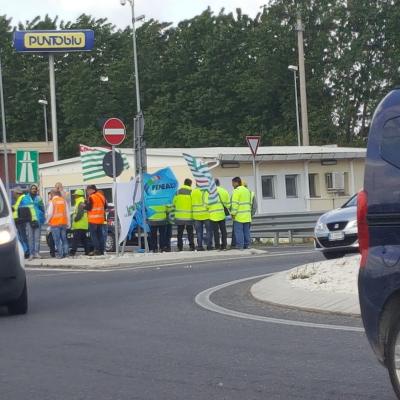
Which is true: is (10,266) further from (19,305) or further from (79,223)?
(79,223)

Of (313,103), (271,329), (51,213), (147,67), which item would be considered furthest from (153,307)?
(147,67)

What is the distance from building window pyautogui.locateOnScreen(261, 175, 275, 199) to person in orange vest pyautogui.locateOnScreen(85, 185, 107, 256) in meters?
16.9

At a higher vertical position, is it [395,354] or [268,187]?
[268,187]

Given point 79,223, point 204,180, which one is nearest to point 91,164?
point 79,223

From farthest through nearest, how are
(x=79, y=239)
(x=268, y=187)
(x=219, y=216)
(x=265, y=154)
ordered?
(x=268, y=187)
(x=265, y=154)
(x=79, y=239)
(x=219, y=216)

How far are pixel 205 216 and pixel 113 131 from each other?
3.37m

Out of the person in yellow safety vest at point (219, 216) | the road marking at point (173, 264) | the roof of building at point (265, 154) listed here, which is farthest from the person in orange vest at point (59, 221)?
the roof of building at point (265, 154)

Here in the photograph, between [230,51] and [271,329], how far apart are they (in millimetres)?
69589

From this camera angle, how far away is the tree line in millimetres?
73750

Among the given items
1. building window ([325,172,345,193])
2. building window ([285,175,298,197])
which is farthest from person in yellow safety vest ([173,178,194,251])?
building window ([325,172,345,193])

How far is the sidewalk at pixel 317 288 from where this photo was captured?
493 inches

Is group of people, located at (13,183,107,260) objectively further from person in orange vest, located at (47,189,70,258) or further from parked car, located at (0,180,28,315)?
parked car, located at (0,180,28,315)

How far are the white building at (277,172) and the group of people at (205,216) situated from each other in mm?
11957

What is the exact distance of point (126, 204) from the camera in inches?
940
